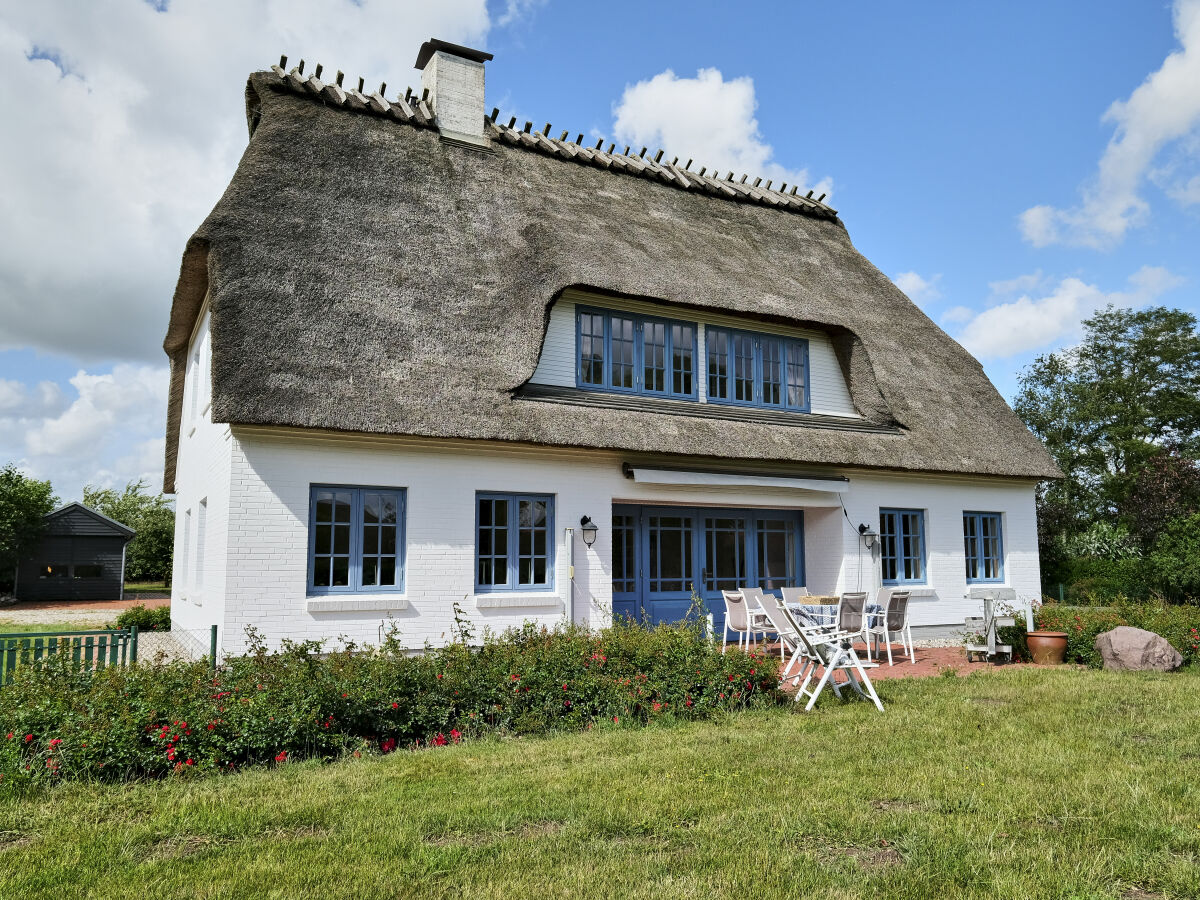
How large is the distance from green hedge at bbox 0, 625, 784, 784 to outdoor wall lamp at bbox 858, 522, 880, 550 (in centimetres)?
578

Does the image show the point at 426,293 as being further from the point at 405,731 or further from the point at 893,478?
the point at 893,478

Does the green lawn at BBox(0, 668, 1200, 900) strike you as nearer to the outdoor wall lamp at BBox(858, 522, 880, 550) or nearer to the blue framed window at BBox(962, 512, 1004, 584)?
the outdoor wall lamp at BBox(858, 522, 880, 550)

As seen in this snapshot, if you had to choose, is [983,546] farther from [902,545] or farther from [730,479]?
[730,479]

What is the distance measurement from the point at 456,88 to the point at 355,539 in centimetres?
850

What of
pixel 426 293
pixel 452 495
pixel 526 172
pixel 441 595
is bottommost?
pixel 441 595

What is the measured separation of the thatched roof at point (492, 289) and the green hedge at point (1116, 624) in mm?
3059

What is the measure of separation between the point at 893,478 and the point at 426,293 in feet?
27.3

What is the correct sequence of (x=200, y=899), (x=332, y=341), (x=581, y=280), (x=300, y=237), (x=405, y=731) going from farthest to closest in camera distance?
(x=581, y=280) → (x=300, y=237) → (x=332, y=341) → (x=405, y=731) → (x=200, y=899)

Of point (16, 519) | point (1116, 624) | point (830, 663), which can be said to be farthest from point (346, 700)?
point (16, 519)

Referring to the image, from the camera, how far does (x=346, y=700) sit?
6703 mm

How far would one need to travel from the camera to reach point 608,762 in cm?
625

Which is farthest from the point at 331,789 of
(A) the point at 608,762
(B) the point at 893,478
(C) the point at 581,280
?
(B) the point at 893,478

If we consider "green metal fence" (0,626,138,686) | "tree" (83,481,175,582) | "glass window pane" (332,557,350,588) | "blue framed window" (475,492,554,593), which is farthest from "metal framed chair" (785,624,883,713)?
"tree" (83,481,175,582)

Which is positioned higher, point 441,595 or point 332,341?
point 332,341
